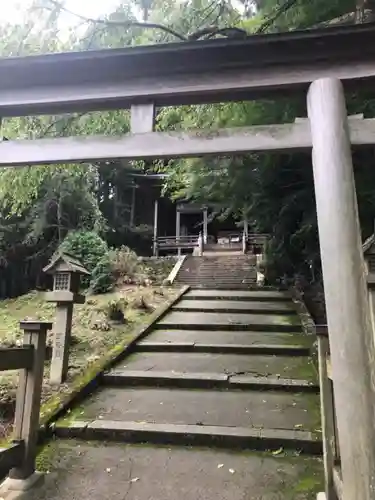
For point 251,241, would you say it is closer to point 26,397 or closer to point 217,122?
point 217,122

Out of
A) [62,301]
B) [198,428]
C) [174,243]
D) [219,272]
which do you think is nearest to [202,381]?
[198,428]

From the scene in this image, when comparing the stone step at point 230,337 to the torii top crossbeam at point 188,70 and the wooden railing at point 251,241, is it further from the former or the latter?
the wooden railing at point 251,241

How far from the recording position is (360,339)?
2.71m

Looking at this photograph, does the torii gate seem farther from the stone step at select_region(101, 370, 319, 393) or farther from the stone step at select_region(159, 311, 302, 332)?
the stone step at select_region(159, 311, 302, 332)

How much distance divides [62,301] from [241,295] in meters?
6.93

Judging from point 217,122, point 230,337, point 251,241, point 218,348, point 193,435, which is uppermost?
point 251,241

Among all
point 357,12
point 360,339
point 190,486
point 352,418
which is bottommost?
point 190,486

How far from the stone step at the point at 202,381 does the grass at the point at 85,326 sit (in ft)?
1.59

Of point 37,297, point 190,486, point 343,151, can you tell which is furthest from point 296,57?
point 37,297

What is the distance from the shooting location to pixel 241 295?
1180 cm

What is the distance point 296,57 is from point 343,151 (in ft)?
2.92

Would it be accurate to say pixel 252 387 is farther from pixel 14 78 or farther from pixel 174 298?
pixel 174 298

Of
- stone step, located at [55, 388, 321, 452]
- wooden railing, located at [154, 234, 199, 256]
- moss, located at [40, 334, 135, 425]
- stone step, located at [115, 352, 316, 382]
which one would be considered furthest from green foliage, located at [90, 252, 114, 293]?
wooden railing, located at [154, 234, 199, 256]

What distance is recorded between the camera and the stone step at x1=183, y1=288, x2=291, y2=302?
37.4 ft
